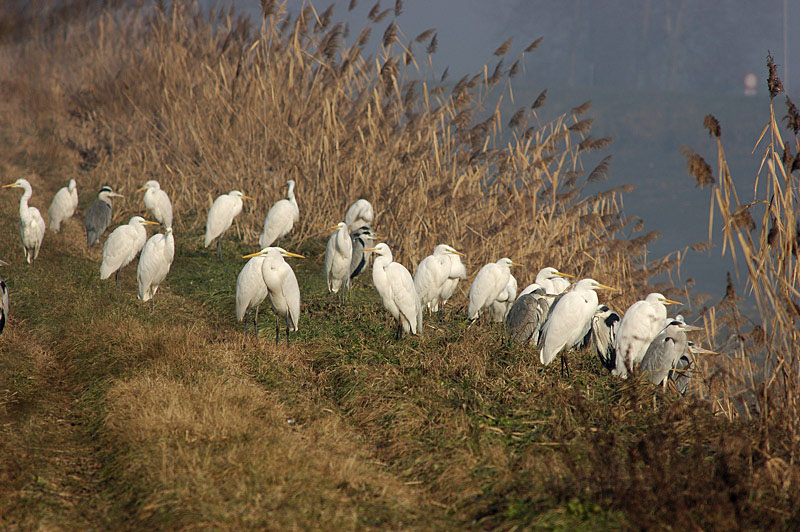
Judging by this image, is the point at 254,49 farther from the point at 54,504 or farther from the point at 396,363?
the point at 54,504

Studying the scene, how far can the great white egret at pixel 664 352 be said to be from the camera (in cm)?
466

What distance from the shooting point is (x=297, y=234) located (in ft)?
32.1

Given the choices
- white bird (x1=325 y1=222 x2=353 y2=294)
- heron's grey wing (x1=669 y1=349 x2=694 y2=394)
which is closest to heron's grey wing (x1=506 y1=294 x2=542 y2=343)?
heron's grey wing (x1=669 y1=349 x2=694 y2=394)

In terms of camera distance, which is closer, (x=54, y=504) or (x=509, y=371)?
(x=54, y=504)

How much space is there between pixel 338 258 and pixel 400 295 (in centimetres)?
159

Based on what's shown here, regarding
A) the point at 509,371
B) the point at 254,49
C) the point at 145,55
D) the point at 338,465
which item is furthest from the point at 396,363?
the point at 145,55

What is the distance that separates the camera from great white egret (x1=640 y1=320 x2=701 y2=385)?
4.66m

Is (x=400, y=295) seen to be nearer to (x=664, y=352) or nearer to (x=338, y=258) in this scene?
(x=338, y=258)

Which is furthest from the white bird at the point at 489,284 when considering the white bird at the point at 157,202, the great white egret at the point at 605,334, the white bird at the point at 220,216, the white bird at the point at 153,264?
the white bird at the point at 157,202

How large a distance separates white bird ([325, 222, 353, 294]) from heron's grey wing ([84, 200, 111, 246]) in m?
3.83

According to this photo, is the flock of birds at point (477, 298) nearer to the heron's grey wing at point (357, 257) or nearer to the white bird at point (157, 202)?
the heron's grey wing at point (357, 257)

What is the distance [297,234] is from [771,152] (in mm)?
7195

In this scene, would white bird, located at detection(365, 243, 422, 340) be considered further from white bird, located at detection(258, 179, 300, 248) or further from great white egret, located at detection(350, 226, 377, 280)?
white bird, located at detection(258, 179, 300, 248)

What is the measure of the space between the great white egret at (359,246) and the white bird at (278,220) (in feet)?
4.18
